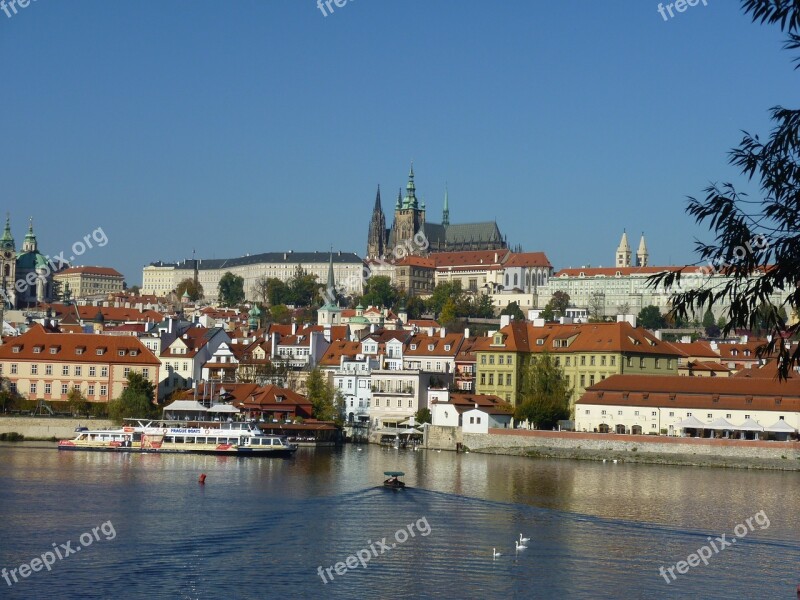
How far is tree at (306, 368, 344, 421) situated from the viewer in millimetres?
70812

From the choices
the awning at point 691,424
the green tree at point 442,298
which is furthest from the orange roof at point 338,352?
the green tree at point 442,298

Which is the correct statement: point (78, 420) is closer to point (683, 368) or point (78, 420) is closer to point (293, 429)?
point (293, 429)

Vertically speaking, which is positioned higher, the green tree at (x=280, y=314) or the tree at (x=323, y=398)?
the green tree at (x=280, y=314)

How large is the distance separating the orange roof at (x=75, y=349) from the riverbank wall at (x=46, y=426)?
281 inches

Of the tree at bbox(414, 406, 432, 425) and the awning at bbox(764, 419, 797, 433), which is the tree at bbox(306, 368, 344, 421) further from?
the awning at bbox(764, 419, 797, 433)

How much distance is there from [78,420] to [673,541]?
3979 cm

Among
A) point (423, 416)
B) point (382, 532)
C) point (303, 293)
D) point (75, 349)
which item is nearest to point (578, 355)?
point (423, 416)

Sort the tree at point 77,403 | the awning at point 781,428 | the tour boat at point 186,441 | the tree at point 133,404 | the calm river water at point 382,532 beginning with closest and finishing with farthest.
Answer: the calm river water at point 382,532 → the tour boat at point 186,441 → the awning at point 781,428 → the tree at point 133,404 → the tree at point 77,403

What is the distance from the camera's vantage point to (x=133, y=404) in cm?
6538

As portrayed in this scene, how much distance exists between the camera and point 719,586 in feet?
84.4

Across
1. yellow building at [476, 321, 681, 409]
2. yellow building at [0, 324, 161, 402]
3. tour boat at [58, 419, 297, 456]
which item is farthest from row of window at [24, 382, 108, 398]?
yellow building at [476, 321, 681, 409]

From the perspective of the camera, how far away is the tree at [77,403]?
66.9 metres

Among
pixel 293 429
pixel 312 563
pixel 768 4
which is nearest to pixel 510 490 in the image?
pixel 312 563

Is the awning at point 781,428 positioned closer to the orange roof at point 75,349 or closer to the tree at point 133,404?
the tree at point 133,404
